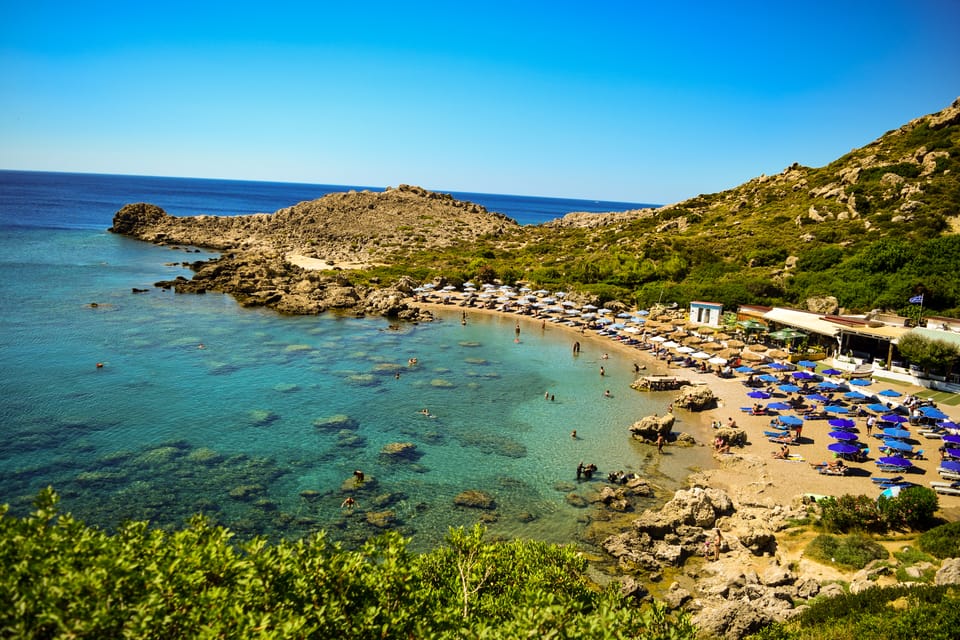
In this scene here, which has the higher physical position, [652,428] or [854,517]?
[854,517]

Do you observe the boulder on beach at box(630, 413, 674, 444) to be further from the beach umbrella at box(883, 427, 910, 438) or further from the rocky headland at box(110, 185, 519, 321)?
the rocky headland at box(110, 185, 519, 321)

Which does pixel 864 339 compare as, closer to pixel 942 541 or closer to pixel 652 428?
pixel 652 428

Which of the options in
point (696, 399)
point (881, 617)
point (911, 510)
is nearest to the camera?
point (881, 617)

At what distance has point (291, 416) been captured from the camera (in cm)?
3488

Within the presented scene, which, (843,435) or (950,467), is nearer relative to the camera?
(950,467)

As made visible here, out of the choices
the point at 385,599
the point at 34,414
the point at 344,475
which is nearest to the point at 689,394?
the point at 344,475

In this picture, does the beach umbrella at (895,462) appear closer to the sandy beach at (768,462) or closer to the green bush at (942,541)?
the sandy beach at (768,462)

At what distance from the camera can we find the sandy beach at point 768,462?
26219 mm

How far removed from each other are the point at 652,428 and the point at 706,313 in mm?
29249

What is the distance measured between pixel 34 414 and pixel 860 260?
75.7m

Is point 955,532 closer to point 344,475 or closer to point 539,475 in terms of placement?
point 539,475

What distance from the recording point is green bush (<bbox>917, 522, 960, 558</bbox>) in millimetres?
18812

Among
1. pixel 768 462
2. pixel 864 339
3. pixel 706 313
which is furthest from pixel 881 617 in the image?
pixel 706 313

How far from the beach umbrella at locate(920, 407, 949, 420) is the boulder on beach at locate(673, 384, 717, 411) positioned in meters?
11.8
